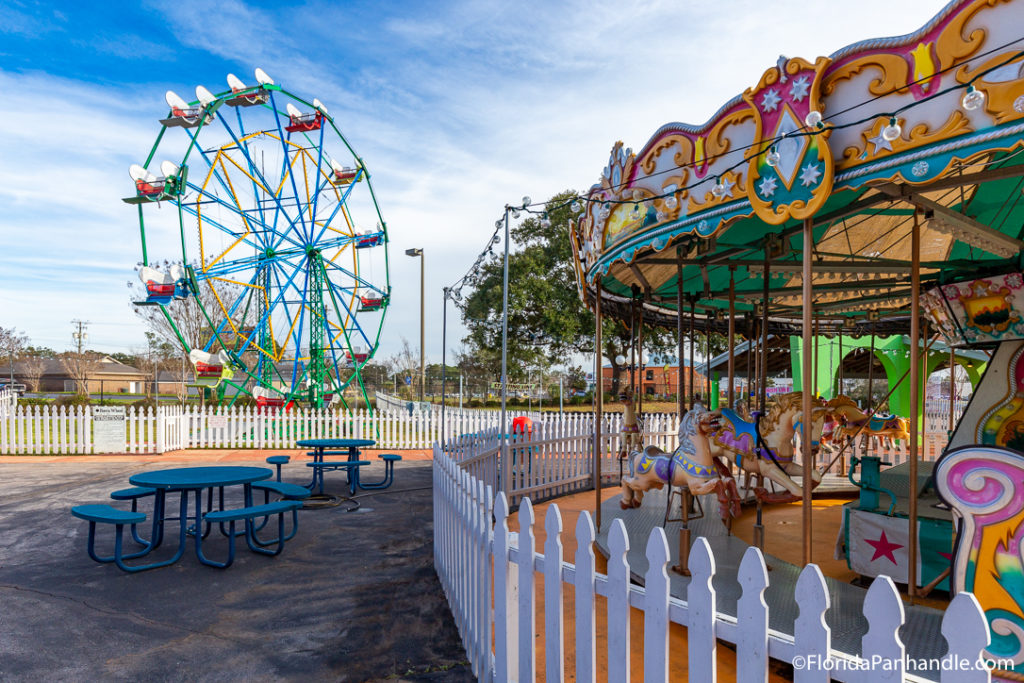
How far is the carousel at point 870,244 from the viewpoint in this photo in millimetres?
2740

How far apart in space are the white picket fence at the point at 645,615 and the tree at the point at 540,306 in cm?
2331

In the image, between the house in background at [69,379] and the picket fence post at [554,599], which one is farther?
the house in background at [69,379]

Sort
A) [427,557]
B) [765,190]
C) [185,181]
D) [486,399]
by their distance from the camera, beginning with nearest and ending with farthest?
[765,190], [427,557], [185,181], [486,399]

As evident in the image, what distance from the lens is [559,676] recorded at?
2.48 m

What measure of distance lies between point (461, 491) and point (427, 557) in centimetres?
229

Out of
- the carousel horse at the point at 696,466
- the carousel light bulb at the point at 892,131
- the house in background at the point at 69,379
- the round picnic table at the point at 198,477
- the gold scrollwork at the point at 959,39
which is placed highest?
the gold scrollwork at the point at 959,39

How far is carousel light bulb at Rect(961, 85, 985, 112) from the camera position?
2.54 metres

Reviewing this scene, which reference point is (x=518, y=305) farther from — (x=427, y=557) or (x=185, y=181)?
(x=427, y=557)

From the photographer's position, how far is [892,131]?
2830mm

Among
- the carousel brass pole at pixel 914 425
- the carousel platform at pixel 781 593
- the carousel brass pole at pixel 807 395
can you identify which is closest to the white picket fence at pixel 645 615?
the carousel platform at pixel 781 593

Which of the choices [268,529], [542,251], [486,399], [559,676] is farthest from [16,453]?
[486,399]

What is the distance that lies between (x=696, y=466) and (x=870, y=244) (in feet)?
12.5

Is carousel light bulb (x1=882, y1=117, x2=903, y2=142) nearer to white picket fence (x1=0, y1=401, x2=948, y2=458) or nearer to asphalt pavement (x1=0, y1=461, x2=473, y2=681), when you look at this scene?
asphalt pavement (x1=0, y1=461, x2=473, y2=681)

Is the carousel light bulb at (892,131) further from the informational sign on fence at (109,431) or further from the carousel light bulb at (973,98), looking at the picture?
the informational sign on fence at (109,431)
